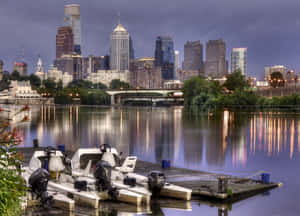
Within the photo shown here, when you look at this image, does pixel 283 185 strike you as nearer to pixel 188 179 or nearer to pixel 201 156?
pixel 188 179

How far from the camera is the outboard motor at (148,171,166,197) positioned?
18.4m

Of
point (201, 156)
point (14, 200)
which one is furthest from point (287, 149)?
point (14, 200)

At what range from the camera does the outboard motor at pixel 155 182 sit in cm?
1842

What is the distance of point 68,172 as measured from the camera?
771 inches

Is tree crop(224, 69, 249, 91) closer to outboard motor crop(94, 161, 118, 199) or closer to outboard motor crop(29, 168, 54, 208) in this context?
outboard motor crop(94, 161, 118, 199)

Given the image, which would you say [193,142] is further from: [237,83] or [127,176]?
[237,83]

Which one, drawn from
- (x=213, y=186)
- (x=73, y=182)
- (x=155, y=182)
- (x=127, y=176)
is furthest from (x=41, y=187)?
(x=213, y=186)

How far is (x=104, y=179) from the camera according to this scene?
18016 millimetres

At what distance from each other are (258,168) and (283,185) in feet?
25.4

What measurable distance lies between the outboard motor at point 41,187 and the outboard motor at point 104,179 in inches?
83.0

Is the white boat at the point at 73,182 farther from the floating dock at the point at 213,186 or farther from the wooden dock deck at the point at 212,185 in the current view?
the wooden dock deck at the point at 212,185

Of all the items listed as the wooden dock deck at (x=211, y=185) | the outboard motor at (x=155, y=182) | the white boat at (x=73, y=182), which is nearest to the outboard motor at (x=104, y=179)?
the white boat at (x=73, y=182)

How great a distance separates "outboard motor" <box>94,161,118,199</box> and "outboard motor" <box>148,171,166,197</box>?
61.1 inches

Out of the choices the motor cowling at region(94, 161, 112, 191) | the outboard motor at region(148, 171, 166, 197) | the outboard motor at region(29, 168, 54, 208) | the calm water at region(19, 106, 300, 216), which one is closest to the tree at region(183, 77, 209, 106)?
the calm water at region(19, 106, 300, 216)
